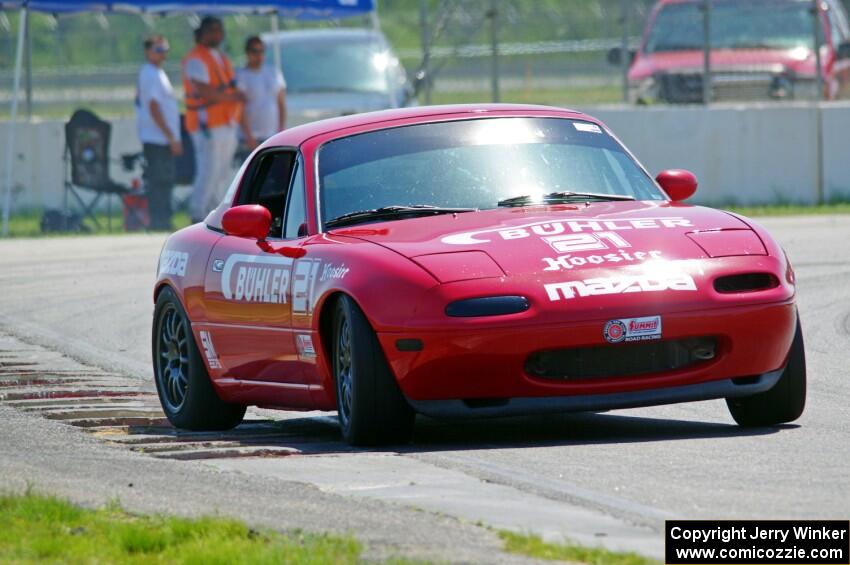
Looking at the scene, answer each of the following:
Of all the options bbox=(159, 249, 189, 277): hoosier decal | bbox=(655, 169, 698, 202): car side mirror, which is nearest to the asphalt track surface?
bbox=(159, 249, 189, 277): hoosier decal

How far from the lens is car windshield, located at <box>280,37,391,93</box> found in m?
23.8

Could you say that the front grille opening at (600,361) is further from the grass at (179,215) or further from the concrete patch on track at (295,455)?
the grass at (179,215)

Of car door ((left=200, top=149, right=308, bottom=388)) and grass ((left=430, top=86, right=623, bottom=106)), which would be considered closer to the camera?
car door ((left=200, top=149, right=308, bottom=388))

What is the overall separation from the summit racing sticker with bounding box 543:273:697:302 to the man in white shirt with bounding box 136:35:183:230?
1374 cm

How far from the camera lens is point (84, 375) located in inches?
394

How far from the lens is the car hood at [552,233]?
6.98m

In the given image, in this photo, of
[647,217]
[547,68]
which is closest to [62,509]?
[647,217]

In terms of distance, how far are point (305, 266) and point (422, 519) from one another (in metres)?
2.40

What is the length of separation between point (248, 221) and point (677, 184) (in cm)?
193

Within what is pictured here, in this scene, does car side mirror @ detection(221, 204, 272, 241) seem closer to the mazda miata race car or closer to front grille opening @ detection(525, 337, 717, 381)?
the mazda miata race car

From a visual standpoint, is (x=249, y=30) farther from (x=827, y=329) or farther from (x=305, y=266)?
(x=305, y=266)

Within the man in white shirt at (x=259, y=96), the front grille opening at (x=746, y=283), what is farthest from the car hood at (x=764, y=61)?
the front grille opening at (x=746, y=283)

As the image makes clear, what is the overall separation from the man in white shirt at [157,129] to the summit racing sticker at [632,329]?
45.3 feet

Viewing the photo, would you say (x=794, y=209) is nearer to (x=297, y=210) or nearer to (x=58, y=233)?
(x=58, y=233)
